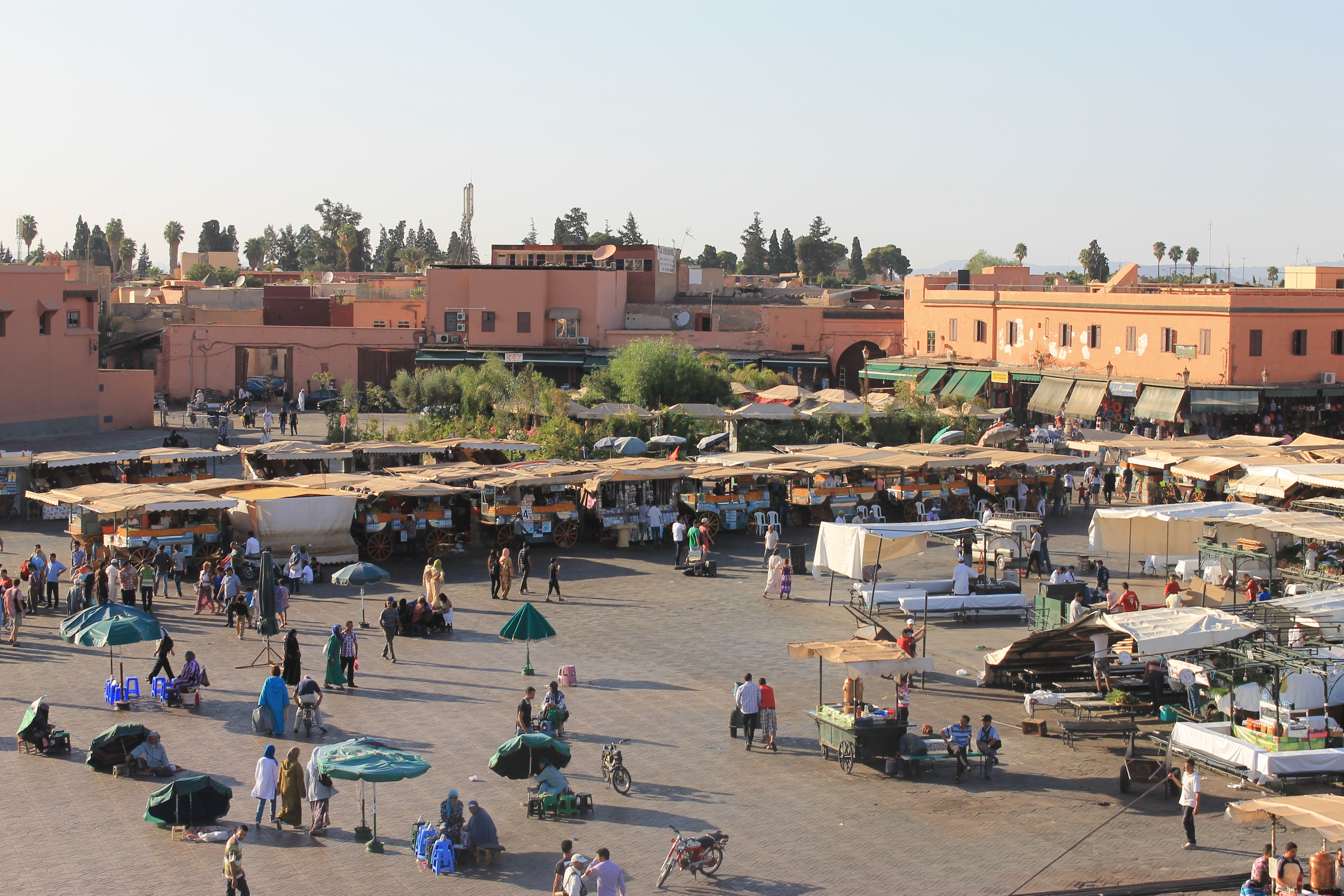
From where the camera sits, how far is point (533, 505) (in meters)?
30.8

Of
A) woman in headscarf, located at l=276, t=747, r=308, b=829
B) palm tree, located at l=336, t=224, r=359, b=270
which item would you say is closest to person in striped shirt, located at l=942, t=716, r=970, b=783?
woman in headscarf, located at l=276, t=747, r=308, b=829

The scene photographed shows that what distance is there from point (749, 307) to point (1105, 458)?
108 feet

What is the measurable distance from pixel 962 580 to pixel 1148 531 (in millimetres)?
4880

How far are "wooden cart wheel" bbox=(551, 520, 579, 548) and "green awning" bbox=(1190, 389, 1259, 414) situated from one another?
24928mm

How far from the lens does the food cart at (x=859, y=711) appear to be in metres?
16.8

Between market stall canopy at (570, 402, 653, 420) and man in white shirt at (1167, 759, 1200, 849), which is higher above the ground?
market stall canopy at (570, 402, 653, 420)

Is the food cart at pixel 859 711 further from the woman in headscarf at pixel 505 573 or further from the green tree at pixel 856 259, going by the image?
the green tree at pixel 856 259

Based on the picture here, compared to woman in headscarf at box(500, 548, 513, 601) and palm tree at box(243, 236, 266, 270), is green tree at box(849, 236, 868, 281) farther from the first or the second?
woman in headscarf at box(500, 548, 513, 601)

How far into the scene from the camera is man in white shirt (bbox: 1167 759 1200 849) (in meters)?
14.4

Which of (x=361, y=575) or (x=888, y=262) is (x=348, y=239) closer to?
(x=888, y=262)

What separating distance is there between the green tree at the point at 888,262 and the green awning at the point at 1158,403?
100496 mm

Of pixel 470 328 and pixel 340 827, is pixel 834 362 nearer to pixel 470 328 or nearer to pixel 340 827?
pixel 470 328

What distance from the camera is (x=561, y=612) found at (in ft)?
82.4

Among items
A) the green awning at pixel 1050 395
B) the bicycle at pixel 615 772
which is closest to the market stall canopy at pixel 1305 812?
the bicycle at pixel 615 772
